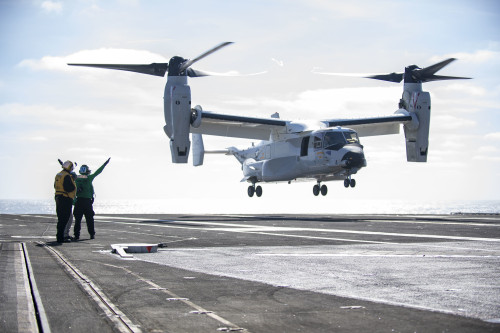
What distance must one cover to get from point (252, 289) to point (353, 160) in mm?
30596

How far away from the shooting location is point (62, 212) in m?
16.0

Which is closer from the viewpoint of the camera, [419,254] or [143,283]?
[143,283]

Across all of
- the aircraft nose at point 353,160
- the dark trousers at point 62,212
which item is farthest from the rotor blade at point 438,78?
the dark trousers at point 62,212

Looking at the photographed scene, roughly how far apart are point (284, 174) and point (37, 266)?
1360 inches

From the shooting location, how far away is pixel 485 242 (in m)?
15.6

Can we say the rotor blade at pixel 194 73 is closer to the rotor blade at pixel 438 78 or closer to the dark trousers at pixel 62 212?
the rotor blade at pixel 438 78

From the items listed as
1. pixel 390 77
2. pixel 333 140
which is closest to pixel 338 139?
pixel 333 140

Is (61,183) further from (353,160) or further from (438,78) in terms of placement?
(438,78)

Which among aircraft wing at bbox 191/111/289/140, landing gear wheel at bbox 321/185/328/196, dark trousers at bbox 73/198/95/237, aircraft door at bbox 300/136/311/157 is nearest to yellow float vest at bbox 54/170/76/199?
dark trousers at bbox 73/198/95/237

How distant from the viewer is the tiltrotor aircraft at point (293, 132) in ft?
126

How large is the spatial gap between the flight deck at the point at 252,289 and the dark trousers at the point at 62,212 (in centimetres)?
140

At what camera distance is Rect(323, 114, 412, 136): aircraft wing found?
152 feet

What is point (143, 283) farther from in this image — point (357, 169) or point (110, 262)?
point (357, 169)

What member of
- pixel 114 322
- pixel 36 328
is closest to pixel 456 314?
pixel 114 322
